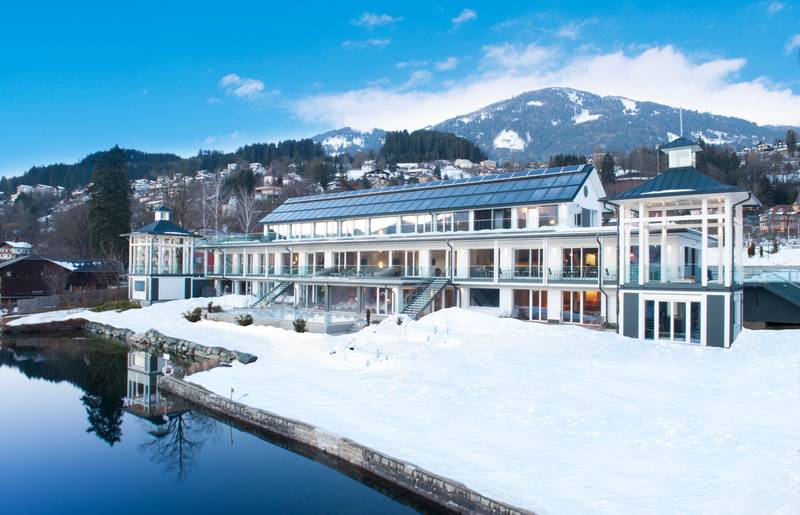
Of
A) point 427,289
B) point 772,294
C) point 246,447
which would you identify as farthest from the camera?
point 427,289

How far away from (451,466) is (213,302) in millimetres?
31406

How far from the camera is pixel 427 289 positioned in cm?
3166

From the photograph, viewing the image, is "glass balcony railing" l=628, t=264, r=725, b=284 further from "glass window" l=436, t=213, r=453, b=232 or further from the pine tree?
the pine tree

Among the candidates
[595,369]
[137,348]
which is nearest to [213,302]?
[137,348]

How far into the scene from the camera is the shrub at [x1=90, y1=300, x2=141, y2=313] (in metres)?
43.0

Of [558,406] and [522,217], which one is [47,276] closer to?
[522,217]

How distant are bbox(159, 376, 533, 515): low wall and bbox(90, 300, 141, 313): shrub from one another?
2689 centimetres

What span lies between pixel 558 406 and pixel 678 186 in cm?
1216

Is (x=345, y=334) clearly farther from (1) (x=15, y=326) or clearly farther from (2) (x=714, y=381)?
(1) (x=15, y=326)

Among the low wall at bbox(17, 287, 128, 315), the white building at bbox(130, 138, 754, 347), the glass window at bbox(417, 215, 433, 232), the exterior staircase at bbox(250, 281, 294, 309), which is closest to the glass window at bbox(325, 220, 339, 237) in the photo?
the white building at bbox(130, 138, 754, 347)

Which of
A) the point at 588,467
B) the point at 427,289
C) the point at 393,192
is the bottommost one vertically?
the point at 588,467

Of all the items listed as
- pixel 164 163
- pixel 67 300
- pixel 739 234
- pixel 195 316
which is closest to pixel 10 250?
pixel 67 300

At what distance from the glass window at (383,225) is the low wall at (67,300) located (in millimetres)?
23479

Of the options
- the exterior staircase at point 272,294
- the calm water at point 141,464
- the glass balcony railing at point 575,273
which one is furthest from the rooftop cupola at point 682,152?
the exterior staircase at point 272,294
